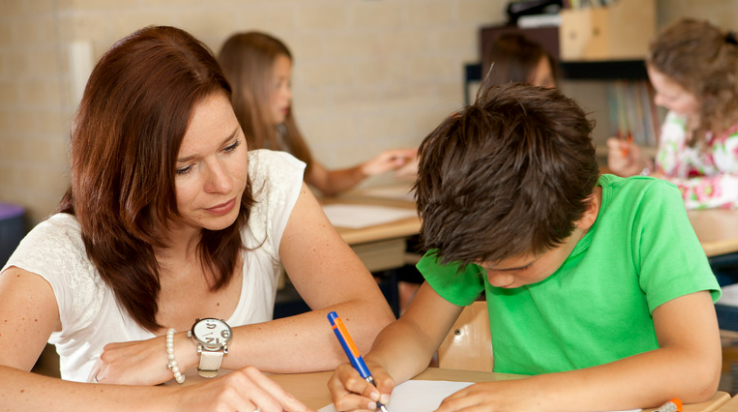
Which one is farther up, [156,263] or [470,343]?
[156,263]

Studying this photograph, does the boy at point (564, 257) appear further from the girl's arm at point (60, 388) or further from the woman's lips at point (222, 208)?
the woman's lips at point (222, 208)

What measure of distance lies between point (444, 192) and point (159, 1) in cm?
228

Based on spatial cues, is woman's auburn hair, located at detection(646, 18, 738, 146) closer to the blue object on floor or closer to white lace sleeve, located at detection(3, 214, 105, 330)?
white lace sleeve, located at detection(3, 214, 105, 330)

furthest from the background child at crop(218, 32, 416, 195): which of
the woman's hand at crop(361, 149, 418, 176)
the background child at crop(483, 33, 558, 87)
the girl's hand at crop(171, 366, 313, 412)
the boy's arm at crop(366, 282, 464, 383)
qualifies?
the girl's hand at crop(171, 366, 313, 412)

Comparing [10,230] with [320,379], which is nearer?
[320,379]

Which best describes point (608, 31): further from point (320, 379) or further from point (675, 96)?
point (320, 379)

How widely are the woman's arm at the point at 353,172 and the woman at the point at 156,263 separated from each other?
1553mm

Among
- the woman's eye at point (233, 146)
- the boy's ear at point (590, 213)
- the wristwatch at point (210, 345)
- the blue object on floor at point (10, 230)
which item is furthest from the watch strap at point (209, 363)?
the blue object on floor at point (10, 230)

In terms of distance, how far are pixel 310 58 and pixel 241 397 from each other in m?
2.56

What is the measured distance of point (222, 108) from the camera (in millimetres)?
Answer: 1302

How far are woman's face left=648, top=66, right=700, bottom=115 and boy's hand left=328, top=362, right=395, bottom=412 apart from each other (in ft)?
6.80

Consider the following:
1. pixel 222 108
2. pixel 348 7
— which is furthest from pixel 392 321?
pixel 348 7

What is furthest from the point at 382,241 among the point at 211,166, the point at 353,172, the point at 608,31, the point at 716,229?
the point at 608,31

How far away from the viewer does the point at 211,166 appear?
127cm
